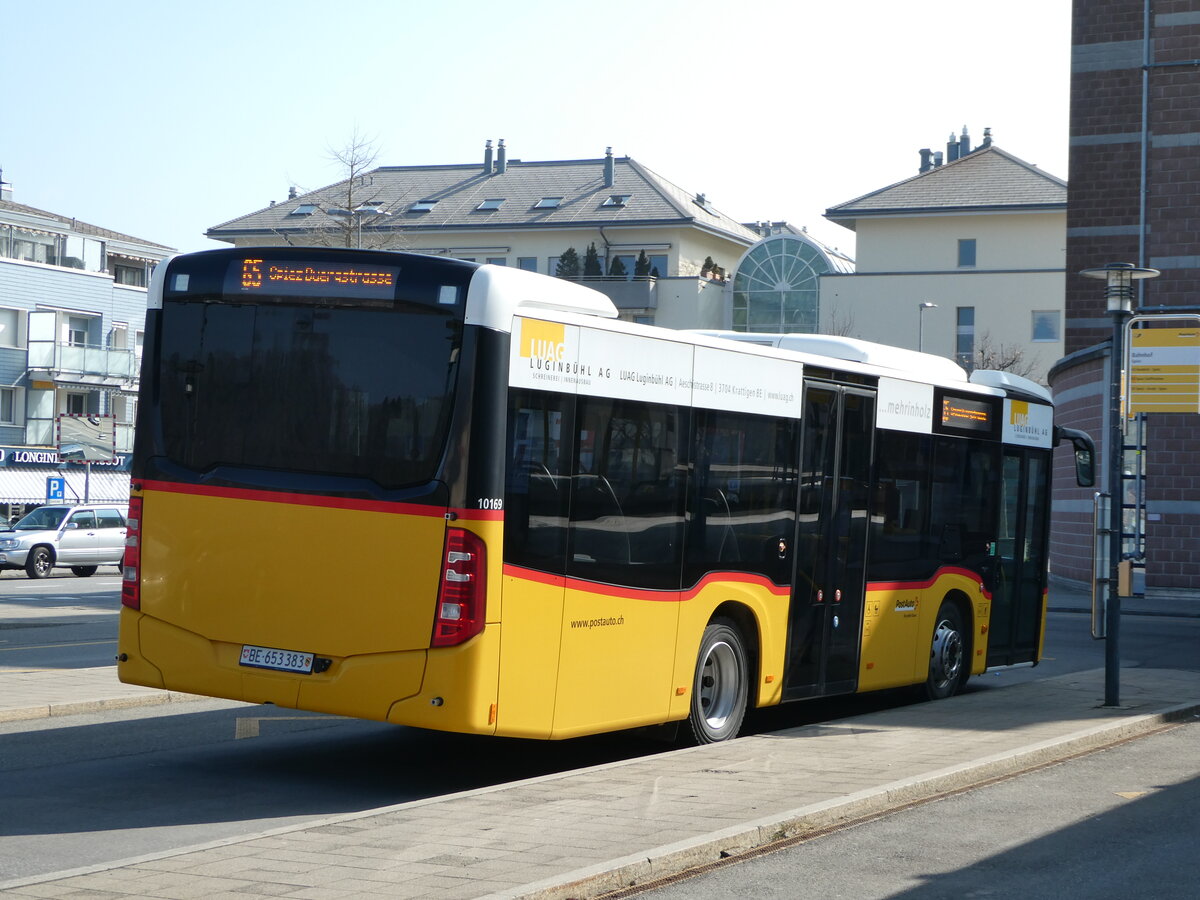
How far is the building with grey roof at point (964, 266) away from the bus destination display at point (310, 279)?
58.1 m

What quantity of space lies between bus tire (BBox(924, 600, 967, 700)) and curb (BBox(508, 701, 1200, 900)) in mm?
2585

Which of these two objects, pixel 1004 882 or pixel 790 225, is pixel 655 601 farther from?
pixel 790 225

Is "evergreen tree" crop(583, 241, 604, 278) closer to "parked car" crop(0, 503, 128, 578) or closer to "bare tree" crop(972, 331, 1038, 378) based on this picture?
"bare tree" crop(972, 331, 1038, 378)

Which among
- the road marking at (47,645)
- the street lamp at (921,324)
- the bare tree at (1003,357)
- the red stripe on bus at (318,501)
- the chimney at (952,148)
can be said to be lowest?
the road marking at (47,645)

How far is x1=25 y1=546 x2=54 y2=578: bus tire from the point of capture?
124ft

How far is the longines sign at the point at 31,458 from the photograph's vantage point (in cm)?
5672

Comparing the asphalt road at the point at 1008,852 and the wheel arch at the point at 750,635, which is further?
the wheel arch at the point at 750,635

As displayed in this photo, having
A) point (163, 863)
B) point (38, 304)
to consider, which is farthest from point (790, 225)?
Result: point (163, 863)

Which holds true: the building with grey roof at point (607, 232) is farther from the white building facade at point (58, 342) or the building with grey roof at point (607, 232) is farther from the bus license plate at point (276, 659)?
the bus license plate at point (276, 659)

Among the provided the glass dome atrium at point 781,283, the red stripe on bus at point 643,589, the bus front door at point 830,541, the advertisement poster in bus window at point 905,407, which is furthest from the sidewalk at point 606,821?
the glass dome atrium at point 781,283

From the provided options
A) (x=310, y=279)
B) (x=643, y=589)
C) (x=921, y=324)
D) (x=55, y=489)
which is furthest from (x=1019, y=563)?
(x=921, y=324)

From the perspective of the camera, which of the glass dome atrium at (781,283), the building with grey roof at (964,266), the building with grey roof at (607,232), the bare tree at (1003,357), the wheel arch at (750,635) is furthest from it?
the building with grey roof at (607,232)

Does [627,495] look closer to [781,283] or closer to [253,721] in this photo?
[253,721]

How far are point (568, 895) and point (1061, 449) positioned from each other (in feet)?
114
